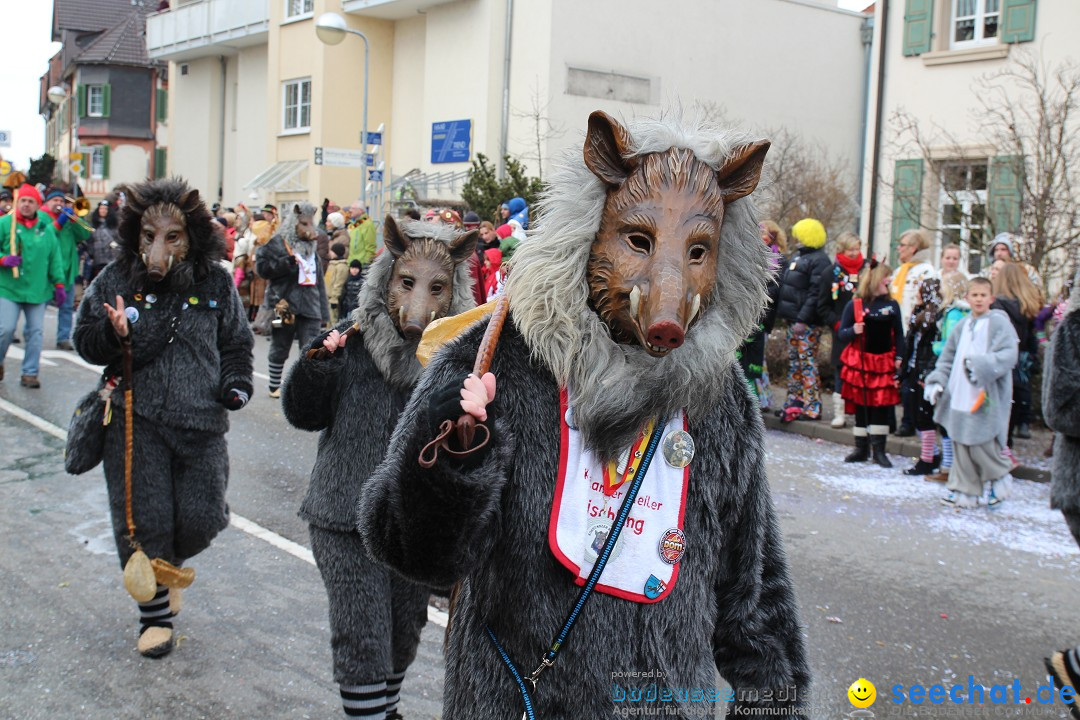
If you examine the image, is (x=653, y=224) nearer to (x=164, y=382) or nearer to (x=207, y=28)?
(x=164, y=382)

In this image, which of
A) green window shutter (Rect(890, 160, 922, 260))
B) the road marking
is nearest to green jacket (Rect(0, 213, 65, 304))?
the road marking

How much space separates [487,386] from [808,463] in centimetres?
824

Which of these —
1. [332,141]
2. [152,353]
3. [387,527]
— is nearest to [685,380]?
[387,527]

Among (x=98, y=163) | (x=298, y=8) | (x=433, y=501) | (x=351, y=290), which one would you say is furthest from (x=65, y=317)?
(x=98, y=163)

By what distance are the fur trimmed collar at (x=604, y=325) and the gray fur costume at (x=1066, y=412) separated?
252 centimetres

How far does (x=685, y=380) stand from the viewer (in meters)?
2.06

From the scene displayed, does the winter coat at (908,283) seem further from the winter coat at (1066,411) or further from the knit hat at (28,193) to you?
the knit hat at (28,193)

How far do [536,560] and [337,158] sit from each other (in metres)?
19.0

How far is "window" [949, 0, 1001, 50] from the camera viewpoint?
56.5 ft

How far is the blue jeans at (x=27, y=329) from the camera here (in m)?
11.3

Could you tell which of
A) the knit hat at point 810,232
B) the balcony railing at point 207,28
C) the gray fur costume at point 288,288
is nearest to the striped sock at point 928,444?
the knit hat at point 810,232

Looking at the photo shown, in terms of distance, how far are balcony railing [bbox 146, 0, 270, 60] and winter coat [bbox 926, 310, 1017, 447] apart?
2742 cm

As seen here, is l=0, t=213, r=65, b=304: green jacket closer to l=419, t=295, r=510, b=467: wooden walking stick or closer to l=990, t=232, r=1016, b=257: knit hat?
l=990, t=232, r=1016, b=257: knit hat

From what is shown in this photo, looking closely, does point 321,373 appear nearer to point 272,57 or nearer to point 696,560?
point 696,560
